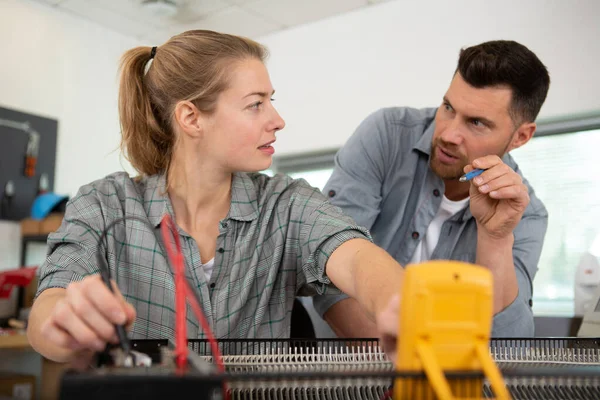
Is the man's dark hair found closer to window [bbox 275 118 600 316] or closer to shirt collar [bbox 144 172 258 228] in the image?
shirt collar [bbox 144 172 258 228]

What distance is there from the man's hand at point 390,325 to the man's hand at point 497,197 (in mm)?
828

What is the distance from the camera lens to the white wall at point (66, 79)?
12.2ft

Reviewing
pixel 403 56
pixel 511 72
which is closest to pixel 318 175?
pixel 403 56

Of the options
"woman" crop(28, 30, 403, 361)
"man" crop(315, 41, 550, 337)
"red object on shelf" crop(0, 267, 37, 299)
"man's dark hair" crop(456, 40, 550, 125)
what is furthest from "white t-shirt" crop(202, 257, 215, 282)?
"red object on shelf" crop(0, 267, 37, 299)

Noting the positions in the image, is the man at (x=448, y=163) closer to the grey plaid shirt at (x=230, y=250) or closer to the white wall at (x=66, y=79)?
the grey plaid shirt at (x=230, y=250)

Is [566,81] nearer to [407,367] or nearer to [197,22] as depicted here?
[197,22]

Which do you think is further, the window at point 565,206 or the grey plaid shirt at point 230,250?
the window at point 565,206

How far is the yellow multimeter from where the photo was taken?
1.35 ft

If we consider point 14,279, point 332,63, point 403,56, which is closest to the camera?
point 14,279

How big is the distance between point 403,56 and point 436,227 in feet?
7.38

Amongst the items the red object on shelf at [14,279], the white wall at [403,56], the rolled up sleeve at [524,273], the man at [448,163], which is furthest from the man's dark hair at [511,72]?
the red object on shelf at [14,279]

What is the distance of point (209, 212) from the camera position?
1.23 meters

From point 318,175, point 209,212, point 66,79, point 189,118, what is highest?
point 66,79

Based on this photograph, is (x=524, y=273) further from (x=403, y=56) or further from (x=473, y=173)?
(x=403, y=56)
